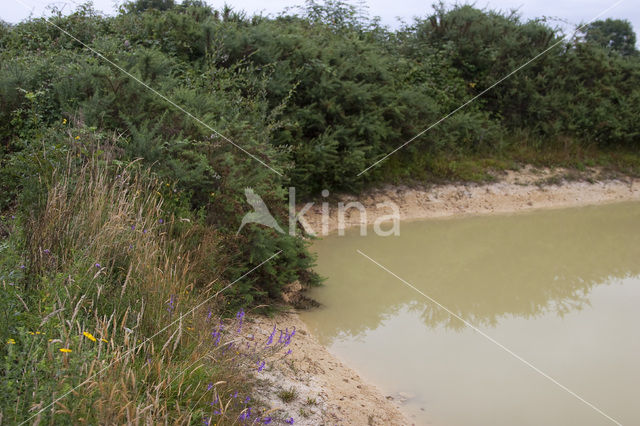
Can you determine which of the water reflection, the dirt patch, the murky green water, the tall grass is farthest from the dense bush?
the murky green water

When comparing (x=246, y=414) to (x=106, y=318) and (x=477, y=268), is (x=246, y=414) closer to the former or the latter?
(x=106, y=318)

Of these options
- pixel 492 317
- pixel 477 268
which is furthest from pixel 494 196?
pixel 492 317

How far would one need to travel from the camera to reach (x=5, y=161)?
5.63 meters

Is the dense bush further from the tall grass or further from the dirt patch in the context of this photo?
the dirt patch

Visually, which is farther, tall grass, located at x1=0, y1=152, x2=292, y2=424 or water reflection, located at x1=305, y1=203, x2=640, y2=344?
water reflection, located at x1=305, y1=203, x2=640, y2=344

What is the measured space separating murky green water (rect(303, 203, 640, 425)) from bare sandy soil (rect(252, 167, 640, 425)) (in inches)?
13.0

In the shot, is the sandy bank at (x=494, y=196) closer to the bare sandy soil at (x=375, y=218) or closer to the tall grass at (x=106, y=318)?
the bare sandy soil at (x=375, y=218)

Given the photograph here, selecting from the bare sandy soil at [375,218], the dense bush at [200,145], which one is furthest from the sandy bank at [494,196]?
the dense bush at [200,145]

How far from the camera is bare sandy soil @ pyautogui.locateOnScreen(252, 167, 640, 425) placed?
172 inches

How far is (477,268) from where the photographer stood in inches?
335

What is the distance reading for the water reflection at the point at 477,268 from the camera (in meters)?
6.95

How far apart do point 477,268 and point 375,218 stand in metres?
2.66

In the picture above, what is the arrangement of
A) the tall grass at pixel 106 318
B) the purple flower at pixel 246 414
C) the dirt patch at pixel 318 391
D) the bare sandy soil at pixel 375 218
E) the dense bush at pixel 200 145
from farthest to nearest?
the bare sandy soil at pixel 375 218, the dirt patch at pixel 318 391, the purple flower at pixel 246 414, the dense bush at pixel 200 145, the tall grass at pixel 106 318

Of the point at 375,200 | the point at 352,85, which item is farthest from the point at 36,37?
the point at 375,200
